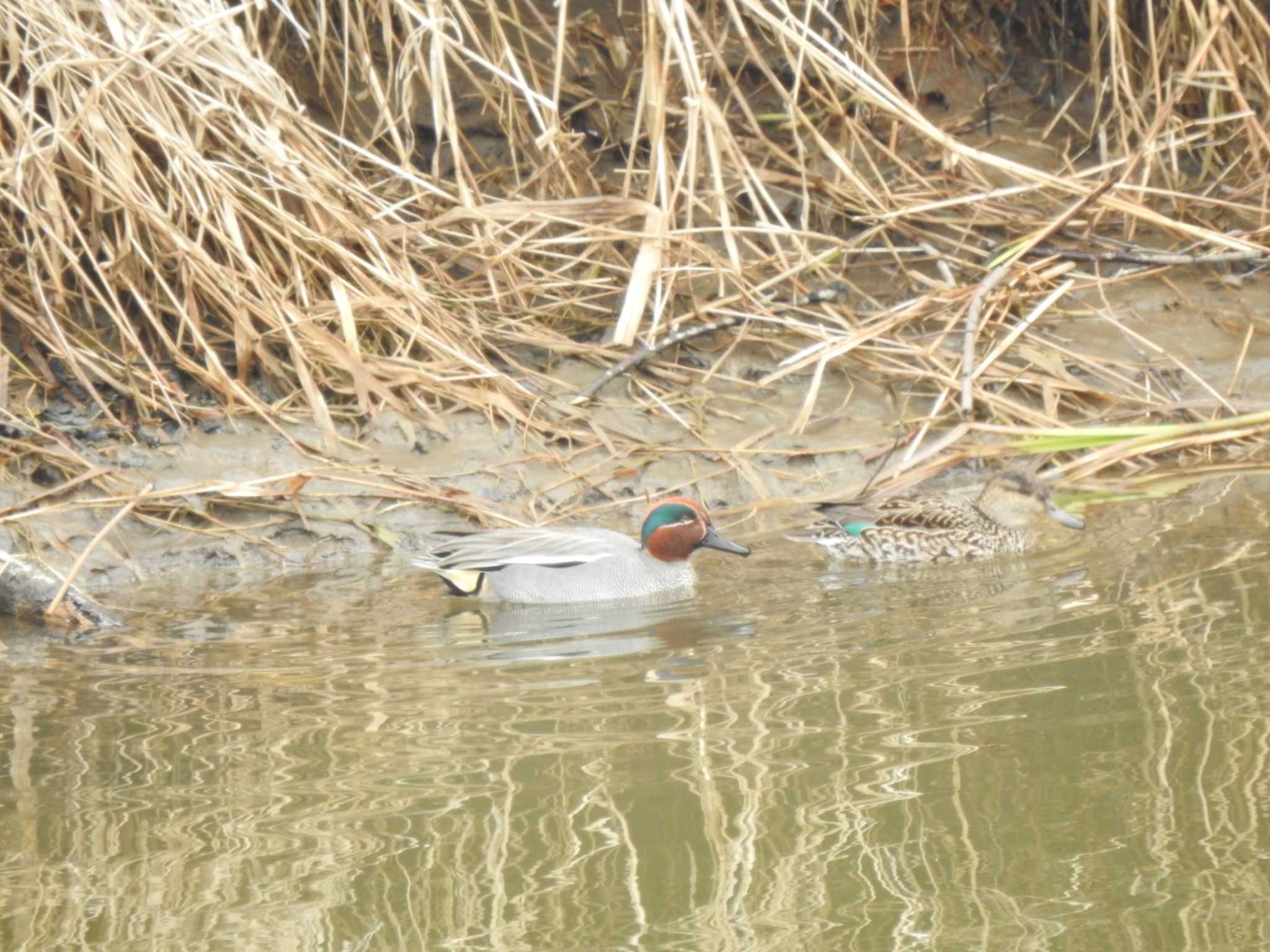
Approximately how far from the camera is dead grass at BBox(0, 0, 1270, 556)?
684cm

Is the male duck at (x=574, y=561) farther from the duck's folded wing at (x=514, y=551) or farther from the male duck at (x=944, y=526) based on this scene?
the male duck at (x=944, y=526)

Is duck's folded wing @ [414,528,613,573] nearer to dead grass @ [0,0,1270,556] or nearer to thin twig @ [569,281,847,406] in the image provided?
dead grass @ [0,0,1270,556]

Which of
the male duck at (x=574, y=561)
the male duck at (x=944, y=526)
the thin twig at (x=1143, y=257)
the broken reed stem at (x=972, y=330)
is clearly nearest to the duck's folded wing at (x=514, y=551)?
the male duck at (x=574, y=561)

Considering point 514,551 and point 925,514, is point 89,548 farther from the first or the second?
point 925,514

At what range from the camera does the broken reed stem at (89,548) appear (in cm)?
548

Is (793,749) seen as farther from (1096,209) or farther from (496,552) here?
(1096,209)

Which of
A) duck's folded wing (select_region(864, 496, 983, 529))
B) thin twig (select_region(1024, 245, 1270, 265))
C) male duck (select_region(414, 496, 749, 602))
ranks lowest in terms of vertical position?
male duck (select_region(414, 496, 749, 602))

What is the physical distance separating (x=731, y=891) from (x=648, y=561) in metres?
2.92

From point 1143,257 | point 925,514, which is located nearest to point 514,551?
point 925,514

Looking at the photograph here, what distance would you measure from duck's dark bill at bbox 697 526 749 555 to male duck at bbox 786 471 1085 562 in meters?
0.36

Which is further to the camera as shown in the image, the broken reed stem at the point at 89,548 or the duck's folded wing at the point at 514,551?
the duck's folded wing at the point at 514,551

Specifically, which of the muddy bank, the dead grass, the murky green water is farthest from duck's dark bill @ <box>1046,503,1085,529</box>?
the muddy bank

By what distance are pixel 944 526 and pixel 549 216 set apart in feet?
6.87

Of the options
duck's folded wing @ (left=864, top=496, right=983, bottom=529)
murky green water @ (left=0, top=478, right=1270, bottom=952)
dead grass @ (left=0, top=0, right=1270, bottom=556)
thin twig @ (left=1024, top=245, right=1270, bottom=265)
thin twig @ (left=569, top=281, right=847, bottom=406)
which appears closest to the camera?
murky green water @ (left=0, top=478, right=1270, bottom=952)
